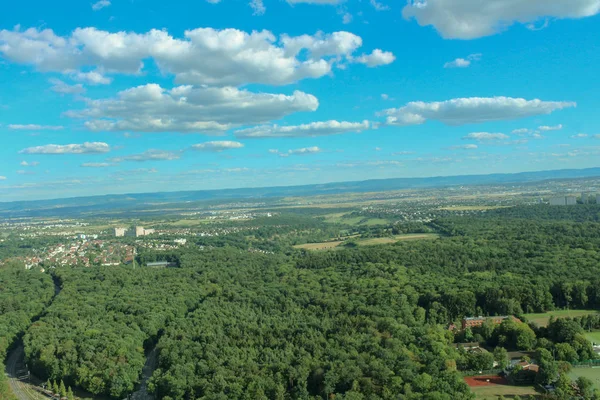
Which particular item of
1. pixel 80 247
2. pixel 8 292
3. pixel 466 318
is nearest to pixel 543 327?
pixel 466 318

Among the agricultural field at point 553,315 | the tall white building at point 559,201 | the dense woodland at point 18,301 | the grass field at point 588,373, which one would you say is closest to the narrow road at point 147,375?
the dense woodland at point 18,301

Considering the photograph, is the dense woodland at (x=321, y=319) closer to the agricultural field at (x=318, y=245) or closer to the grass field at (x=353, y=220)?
the agricultural field at (x=318, y=245)

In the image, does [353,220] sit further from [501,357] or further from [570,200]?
[501,357]

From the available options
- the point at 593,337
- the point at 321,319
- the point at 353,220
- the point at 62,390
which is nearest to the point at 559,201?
the point at 353,220

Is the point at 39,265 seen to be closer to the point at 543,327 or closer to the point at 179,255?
the point at 179,255

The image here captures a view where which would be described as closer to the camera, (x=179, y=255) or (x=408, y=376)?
(x=408, y=376)

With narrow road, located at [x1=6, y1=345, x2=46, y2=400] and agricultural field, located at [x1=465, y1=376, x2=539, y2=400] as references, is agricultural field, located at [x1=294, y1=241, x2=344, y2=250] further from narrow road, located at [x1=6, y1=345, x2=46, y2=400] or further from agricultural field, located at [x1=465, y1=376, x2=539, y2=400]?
agricultural field, located at [x1=465, y1=376, x2=539, y2=400]

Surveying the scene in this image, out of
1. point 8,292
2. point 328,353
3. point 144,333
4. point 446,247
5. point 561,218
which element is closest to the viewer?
point 328,353

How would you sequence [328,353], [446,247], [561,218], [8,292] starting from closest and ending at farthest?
[328,353] < [8,292] < [446,247] < [561,218]
